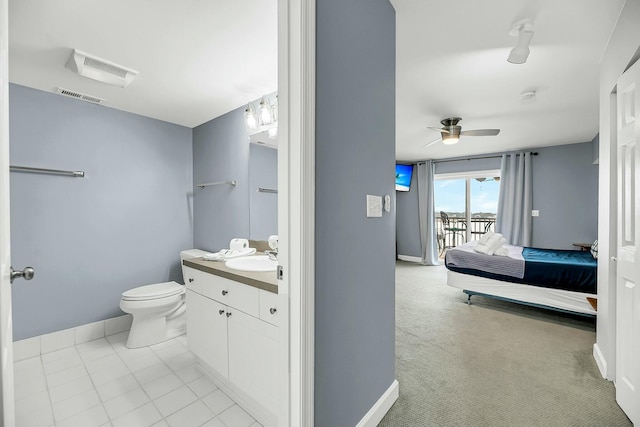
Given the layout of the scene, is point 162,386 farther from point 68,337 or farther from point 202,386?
point 68,337

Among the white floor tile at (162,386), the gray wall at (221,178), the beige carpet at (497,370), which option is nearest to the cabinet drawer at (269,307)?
the beige carpet at (497,370)

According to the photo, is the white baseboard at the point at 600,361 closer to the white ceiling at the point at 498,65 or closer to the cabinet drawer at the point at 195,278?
the white ceiling at the point at 498,65

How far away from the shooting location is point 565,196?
4.79m

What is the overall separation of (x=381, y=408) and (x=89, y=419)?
5.55ft

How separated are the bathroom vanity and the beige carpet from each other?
712 millimetres

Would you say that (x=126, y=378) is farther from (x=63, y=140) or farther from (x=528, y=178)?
(x=528, y=178)

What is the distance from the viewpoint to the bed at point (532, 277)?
2846 millimetres

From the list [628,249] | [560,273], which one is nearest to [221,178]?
[628,249]

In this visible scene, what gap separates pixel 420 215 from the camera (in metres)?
6.43

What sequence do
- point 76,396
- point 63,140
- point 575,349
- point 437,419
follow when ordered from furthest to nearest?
point 63,140, point 575,349, point 76,396, point 437,419

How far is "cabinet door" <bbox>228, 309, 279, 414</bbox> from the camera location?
1473 mm

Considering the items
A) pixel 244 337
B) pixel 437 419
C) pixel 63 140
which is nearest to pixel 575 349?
pixel 437 419

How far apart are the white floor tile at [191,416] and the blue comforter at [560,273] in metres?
3.21

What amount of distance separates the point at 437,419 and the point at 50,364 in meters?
2.89
